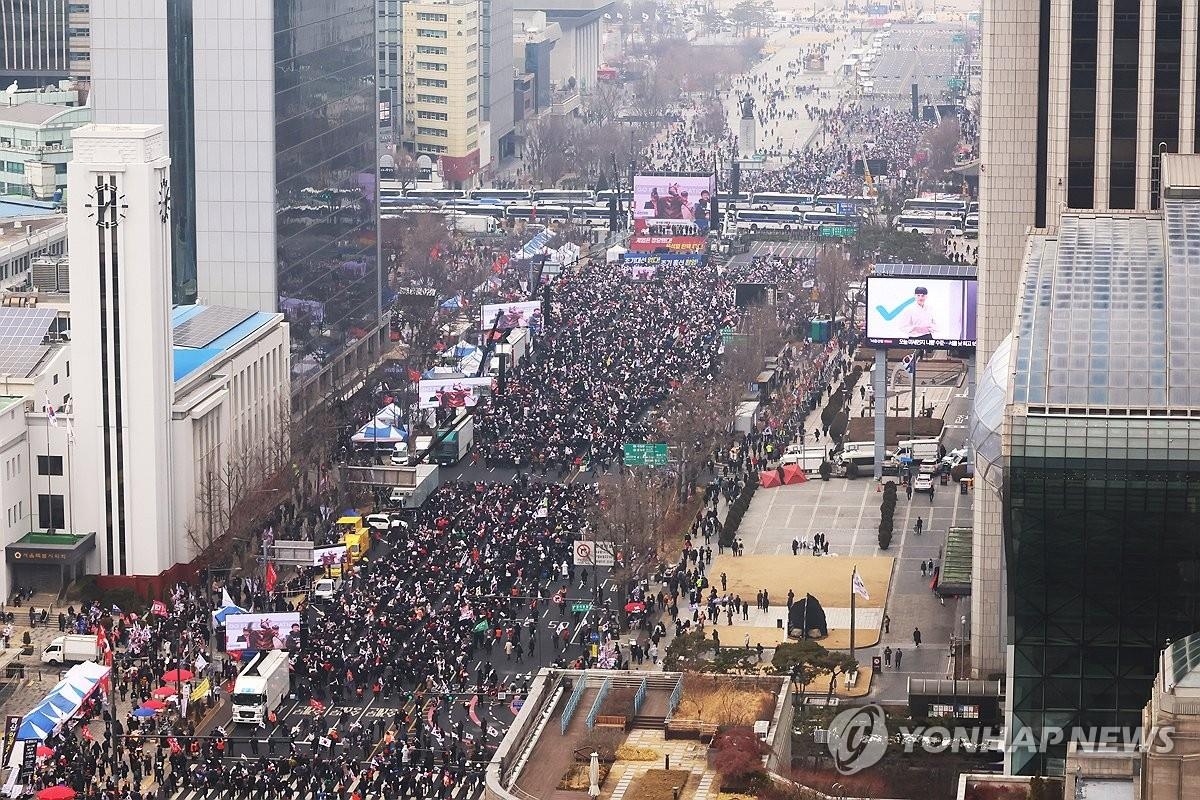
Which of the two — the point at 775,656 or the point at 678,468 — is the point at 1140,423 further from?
the point at 678,468

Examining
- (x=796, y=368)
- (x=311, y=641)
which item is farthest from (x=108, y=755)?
(x=796, y=368)

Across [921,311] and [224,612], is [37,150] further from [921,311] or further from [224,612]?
[224,612]

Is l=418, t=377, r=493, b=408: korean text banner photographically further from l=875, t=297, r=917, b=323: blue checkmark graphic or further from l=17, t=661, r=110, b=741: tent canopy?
l=17, t=661, r=110, b=741: tent canopy

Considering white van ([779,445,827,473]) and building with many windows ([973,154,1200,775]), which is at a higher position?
building with many windows ([973,154,1200,775])

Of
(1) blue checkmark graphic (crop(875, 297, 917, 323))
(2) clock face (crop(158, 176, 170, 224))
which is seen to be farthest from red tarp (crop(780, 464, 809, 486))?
(2) clock face (crop(158, 176, 170, 224))

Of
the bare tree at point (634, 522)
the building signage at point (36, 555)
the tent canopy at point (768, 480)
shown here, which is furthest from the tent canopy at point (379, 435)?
the building signage at point (36, 555)

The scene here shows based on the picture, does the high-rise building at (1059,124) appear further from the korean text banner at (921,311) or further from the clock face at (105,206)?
the clock face at (105,206)

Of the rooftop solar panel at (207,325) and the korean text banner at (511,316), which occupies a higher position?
the rooftop solar panel at (207,325)
